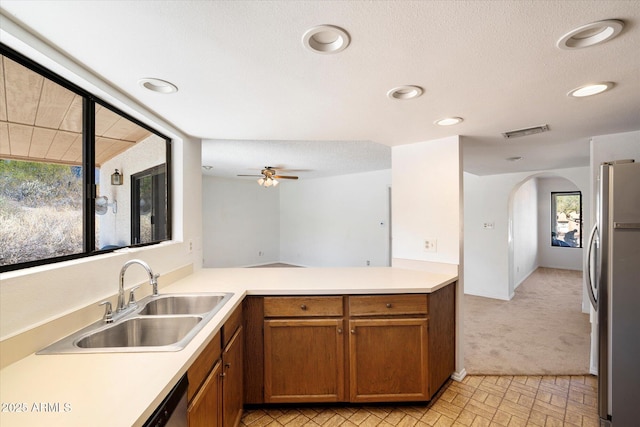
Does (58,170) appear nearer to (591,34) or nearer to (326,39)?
(326,39)

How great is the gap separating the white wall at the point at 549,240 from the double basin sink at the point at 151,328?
28.3 feet

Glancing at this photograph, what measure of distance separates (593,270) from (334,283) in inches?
68.0

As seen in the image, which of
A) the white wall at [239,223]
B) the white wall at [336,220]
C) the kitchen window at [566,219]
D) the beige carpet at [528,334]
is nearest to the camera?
the beige carpet at [528,334]

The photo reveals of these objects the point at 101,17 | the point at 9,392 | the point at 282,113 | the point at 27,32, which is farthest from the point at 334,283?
the point at 27,32

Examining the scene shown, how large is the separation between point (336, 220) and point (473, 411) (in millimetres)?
5102

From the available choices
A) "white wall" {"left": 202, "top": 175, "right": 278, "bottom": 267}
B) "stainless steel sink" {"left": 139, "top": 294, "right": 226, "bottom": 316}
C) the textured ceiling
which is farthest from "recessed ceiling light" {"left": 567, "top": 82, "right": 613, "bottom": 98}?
"white wall" {"left": 202, "top": 175, "right": 278, "bottom": 267}

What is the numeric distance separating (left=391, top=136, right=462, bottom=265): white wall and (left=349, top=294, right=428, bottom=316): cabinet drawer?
664 mm

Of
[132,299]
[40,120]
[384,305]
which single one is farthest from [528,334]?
[40,120]

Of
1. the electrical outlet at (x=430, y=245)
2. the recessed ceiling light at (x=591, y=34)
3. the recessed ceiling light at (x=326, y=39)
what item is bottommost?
the electrical outlet at (x=430, y=245)

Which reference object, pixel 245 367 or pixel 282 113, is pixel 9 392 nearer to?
pixel 245 367

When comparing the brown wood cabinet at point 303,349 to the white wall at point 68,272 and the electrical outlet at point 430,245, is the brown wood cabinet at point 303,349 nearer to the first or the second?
the white wall at point 68,272

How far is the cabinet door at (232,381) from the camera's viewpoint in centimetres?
155

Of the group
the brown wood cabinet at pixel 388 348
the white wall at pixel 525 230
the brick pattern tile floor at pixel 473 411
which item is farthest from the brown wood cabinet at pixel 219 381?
the white wall at pixel 525 230

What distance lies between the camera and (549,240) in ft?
24.7
